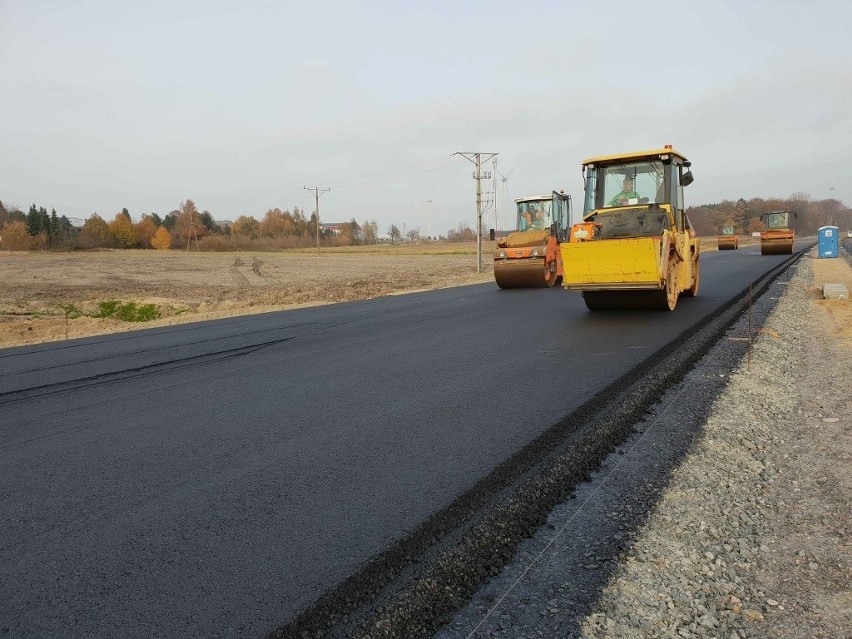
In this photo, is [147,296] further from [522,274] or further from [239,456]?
[239,456]

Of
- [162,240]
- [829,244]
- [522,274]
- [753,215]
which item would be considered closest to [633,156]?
[522,274]

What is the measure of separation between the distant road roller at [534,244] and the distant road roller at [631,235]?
5.49m

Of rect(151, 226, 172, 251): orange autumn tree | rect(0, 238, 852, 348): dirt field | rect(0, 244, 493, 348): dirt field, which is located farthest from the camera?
rect(151, 226, 172, 251): orange autumn tree

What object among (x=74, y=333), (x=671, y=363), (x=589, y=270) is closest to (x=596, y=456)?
(x=671, y=363)

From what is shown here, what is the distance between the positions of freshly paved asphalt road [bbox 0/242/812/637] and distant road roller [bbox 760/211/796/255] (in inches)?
1172

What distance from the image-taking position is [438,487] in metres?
3.86

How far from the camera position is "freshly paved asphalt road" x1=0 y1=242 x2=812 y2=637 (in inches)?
111

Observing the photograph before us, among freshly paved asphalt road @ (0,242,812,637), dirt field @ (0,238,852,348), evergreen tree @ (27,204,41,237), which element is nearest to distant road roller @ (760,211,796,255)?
dirt field @ (0,238,852,348)

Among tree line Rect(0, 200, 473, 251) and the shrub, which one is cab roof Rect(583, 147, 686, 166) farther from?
tree line Rect(0, 200, 473, 251)

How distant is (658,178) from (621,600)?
1038 cm

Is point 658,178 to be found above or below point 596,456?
above

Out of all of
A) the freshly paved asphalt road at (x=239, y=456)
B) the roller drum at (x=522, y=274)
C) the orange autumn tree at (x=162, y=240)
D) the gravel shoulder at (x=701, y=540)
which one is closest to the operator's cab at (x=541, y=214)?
the roller drum at (x=522, y=274)

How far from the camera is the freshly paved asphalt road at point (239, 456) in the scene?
2.81 meters

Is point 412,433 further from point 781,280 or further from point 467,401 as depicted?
point 781,280
